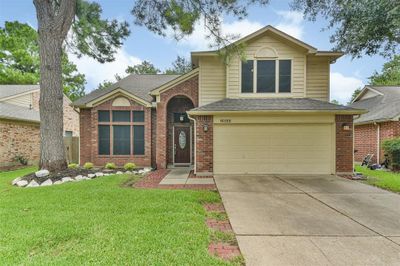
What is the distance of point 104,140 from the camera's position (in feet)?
41.8

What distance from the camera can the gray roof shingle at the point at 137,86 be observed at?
13.4m

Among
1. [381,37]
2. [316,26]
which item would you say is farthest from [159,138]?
[381,37]

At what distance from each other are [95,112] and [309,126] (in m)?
9.89

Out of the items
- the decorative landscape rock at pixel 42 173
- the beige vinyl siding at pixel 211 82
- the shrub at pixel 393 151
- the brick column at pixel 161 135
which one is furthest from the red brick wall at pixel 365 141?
the decorative landscape rock at pixel 42 173

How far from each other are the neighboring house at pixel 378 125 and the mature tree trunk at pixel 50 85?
522 inches

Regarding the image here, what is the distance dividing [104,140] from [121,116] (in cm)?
146

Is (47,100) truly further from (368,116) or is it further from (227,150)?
(368,116)

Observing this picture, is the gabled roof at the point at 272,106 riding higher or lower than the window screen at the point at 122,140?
higher

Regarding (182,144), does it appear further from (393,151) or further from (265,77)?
(393,151)

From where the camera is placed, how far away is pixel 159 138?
40.3ft

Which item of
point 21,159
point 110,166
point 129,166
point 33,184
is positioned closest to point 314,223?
point 33,184

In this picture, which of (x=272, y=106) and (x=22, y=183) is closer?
(x=22, y=183)

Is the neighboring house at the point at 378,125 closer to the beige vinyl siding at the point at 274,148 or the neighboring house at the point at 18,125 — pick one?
the beige vinyl siding at the point at 274,148

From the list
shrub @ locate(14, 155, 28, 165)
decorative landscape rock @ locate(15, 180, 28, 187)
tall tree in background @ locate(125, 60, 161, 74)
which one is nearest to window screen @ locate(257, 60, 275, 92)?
decorative landscape rock @ locate(15, 180, 28, 187)
